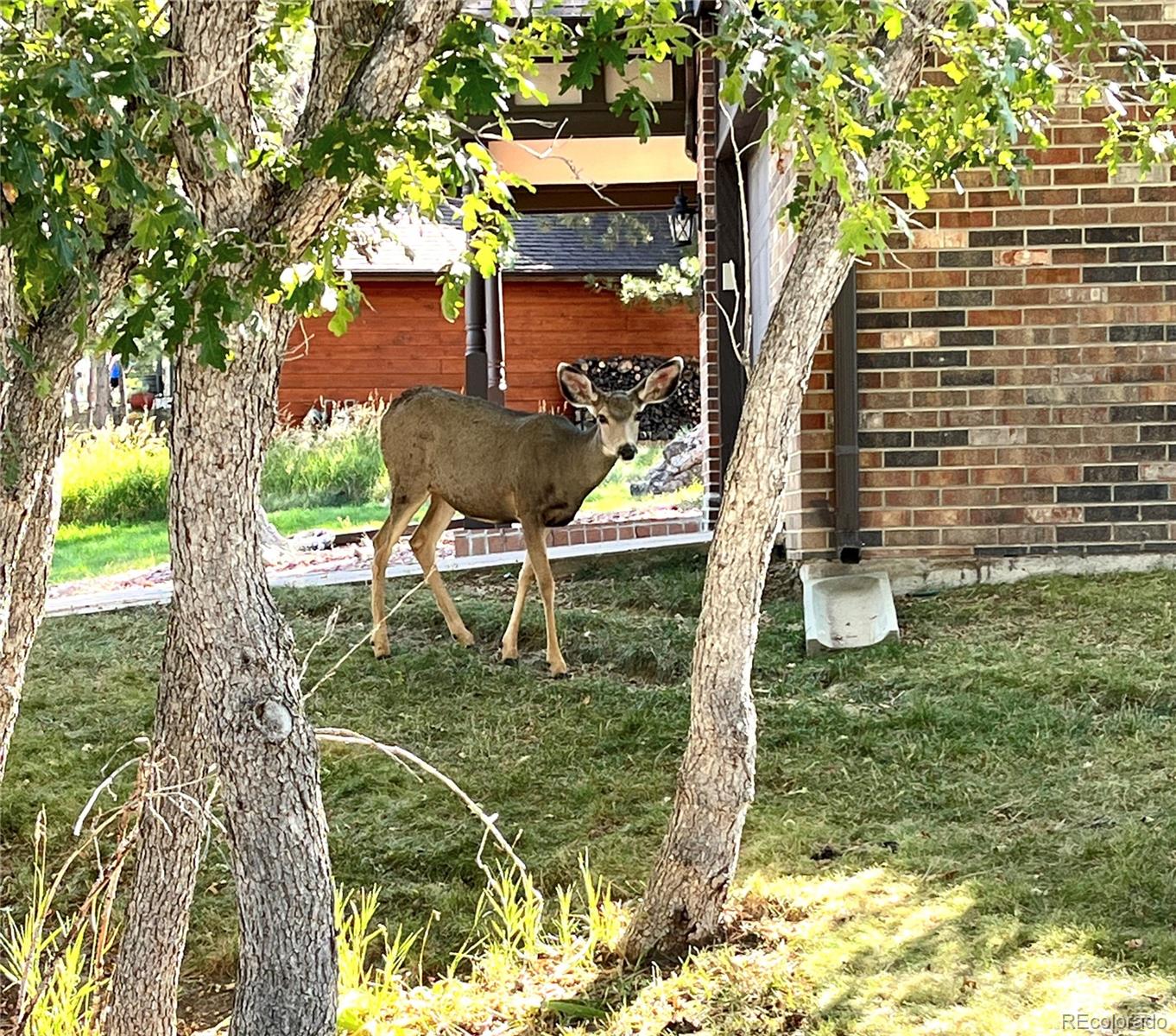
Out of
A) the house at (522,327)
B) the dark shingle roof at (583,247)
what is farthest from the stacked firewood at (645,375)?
the dark shingle roof at (583,247)

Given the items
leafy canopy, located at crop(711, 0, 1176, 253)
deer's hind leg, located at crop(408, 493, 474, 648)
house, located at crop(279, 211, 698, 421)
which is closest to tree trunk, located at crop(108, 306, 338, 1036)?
leafy canopy, located at crop(711, 0, 1176, 253)

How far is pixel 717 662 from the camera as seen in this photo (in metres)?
3.64

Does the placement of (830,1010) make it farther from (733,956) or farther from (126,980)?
(126,980)

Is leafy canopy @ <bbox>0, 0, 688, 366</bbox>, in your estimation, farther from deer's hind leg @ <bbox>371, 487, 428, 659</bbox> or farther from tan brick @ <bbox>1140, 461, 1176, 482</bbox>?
tan brick @ <bbox>1140, 461, 1176, 482</bbox>

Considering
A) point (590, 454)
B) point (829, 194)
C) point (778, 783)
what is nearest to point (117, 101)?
point (829, 194)

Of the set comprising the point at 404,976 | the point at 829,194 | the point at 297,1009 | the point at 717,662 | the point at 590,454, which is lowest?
the point at 404,976

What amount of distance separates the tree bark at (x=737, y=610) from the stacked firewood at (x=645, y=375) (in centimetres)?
1860

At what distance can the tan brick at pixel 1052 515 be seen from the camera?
284 inches

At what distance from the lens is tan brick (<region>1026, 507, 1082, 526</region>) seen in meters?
7.22

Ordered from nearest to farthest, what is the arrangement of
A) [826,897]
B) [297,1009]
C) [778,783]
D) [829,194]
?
1. [297,1009]
2. [829,194]
3. [826,897]
4. [778,783]

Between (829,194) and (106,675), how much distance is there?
4.78 metres

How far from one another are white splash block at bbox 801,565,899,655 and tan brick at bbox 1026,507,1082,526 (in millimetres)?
1034

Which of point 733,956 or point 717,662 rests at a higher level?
point 717,662

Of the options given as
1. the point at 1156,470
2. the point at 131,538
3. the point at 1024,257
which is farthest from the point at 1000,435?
the point at 131,538
